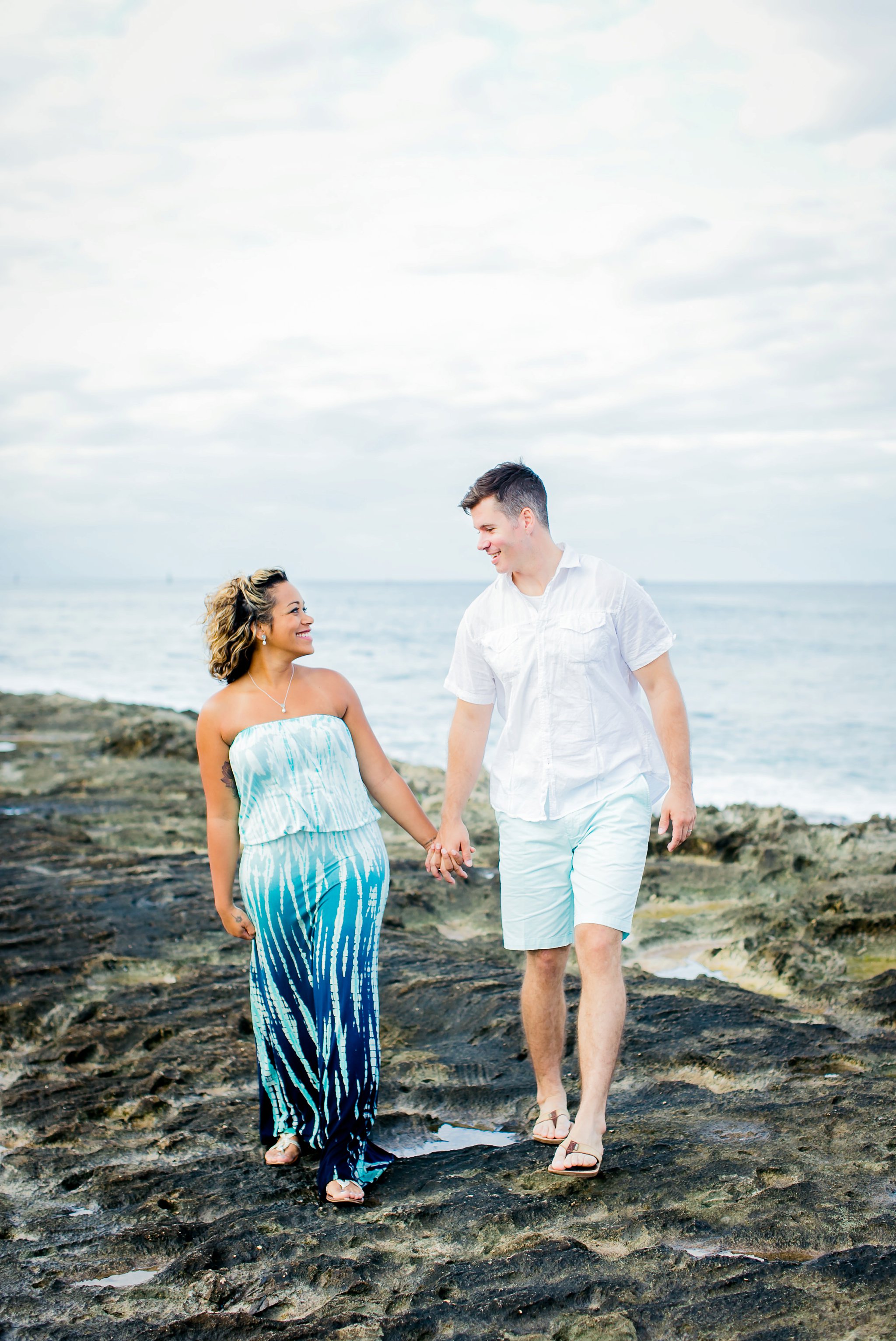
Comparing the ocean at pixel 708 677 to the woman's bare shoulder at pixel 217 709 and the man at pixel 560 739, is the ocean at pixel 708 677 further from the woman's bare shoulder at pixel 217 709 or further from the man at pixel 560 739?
the man at pixel 560 739

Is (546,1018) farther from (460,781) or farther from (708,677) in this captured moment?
(708,677)

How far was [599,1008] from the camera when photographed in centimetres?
339

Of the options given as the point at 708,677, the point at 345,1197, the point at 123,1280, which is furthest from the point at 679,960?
the point at 708,677

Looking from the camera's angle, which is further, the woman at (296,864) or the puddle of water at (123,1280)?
the woman at (296,864)

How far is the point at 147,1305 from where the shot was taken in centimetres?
282

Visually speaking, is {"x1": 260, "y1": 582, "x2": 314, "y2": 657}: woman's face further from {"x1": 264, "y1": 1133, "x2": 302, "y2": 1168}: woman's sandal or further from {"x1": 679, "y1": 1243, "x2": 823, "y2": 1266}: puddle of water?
{"x1": 679, "y1": 1243, "x2": 823, "y2": 1266}: puddle of water

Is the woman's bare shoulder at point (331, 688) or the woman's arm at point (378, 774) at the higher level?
the woman's bare shoulder at point (331, 688)

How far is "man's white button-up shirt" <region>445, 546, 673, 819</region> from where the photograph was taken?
360 centimetres

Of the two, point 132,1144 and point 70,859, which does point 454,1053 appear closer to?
point 132,1144

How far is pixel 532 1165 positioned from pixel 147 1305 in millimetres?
1214

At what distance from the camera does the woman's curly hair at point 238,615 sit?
3613 mm

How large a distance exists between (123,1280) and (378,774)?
5.56 ft

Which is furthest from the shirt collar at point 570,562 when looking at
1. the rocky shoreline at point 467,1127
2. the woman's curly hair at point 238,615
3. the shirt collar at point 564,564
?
the rocky shoreline at point 467,1127

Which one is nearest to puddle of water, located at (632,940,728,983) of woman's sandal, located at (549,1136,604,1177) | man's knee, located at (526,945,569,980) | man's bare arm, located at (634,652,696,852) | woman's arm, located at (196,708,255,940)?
man's knee, located at (526,945,569,980)
